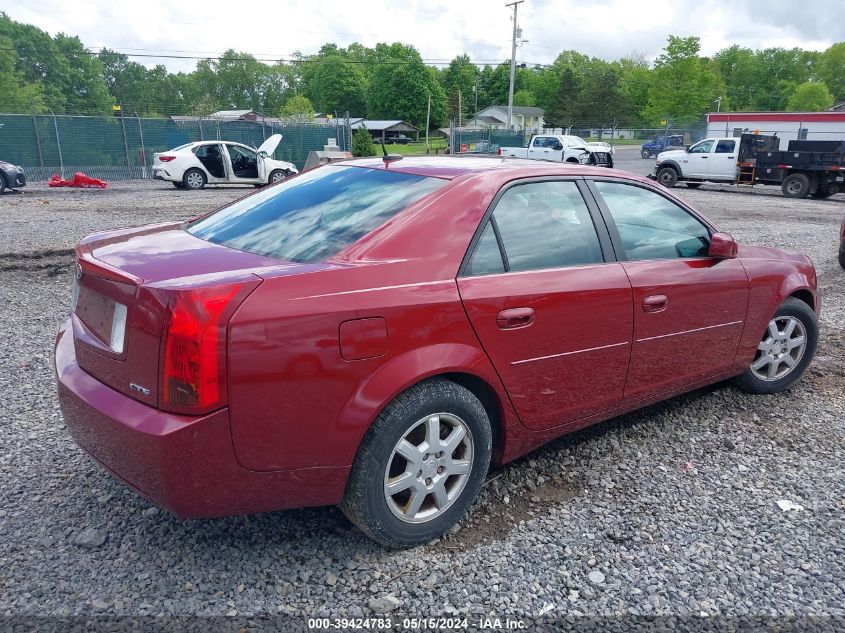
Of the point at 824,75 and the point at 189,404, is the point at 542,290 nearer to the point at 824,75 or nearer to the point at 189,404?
the point at 189,404

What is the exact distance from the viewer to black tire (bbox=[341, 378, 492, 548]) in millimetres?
2596

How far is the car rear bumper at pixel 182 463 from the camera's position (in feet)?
7.50

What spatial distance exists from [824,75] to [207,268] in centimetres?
14168

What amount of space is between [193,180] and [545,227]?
64.5 ft

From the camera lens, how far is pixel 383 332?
2529 millimetres

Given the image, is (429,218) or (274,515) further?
(274,515)

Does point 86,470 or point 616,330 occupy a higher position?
point 616,330

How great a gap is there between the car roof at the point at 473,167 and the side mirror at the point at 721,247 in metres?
0.54

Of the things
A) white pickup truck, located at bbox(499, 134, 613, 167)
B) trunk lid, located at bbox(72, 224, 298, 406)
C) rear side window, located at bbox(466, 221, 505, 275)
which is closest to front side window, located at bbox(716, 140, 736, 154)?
white pickup truck, located at bbox(499, 134, 613, 167)

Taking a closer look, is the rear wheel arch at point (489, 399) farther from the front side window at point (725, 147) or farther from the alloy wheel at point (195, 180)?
the front side window at point (725, 147)

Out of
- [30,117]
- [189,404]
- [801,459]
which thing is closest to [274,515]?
[189,404]

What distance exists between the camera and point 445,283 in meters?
2.75

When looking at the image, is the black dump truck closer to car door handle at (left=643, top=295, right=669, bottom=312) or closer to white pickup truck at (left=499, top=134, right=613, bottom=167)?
white pickup truck at (left=499, top=134, right=613, bottom=167)

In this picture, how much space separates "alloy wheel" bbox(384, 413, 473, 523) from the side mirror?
1918 mm
